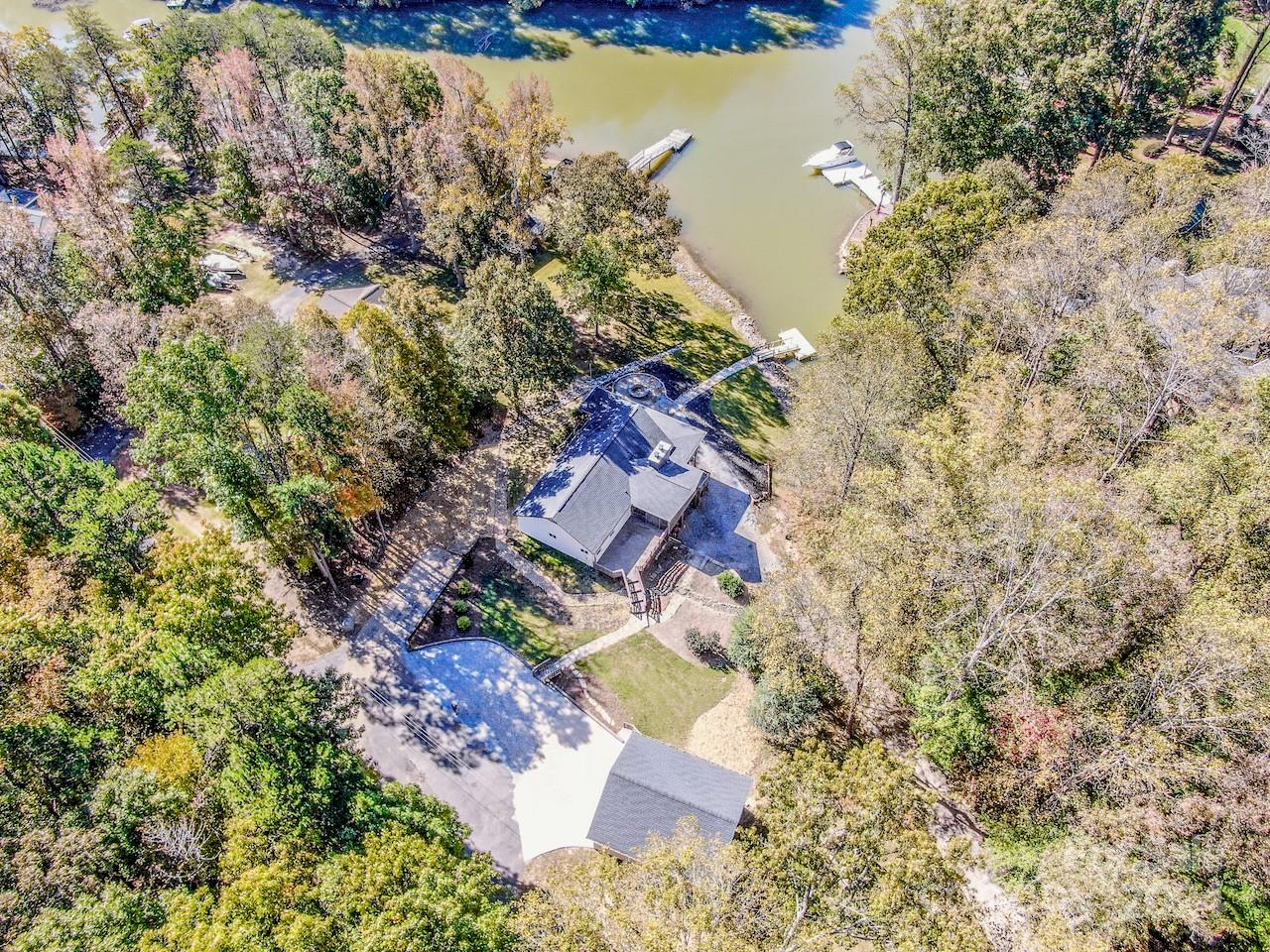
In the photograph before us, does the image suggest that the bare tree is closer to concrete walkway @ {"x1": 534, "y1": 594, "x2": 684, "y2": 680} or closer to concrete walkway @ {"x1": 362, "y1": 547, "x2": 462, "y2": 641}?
concrete walkway @ {"x1": 534, "y1": 594, "x2": 684, "y2": 680}

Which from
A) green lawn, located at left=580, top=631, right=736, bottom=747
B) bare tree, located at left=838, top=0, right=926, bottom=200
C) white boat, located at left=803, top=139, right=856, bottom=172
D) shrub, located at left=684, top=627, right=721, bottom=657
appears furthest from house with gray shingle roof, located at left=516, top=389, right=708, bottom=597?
white boat, located at left=803, top=139, right=856, bottom=172

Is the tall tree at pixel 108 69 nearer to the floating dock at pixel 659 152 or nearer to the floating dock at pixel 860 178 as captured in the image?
the floating dock at pixel 659 152

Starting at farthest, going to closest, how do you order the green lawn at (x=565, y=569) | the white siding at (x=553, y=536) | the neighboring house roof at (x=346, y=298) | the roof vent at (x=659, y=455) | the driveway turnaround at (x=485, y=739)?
the neighboring house roof at (x=346, y=298) → the roof vent at (x=659, y=455) → the green lawn at (x=565, y=569) → the white siding at (x=553, y=536) → the driveway turnaround at (x=485, y=739)

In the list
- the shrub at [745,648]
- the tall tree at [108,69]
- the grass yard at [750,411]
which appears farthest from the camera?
the tall tree at [108,69]

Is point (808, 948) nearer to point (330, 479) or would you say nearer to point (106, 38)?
point (330, 479)

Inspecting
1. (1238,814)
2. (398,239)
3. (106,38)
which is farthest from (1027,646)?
(106,38)

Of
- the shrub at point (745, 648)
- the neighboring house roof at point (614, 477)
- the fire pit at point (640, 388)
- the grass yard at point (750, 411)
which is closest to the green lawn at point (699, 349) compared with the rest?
the grass yard at point (750, 411)
